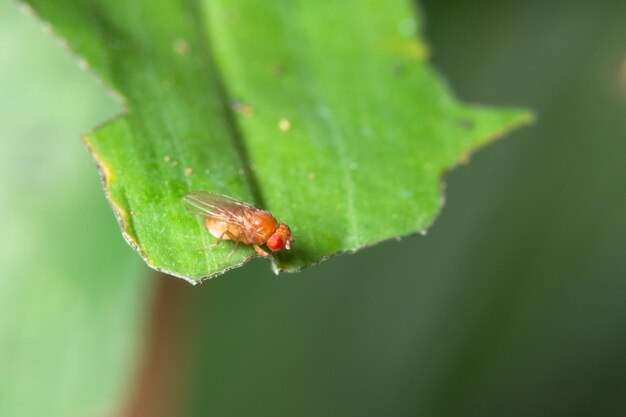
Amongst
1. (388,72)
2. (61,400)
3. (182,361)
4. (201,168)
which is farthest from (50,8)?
(182,361)

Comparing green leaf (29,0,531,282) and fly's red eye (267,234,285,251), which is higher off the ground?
green leaf (29,0,531,282)

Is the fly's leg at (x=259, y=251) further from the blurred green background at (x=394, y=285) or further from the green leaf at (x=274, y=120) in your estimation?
the blurred green background at (x=394, y=285)

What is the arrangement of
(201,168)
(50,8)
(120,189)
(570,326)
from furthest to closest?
(570,326)
(50,8)
(201,168)
(120,189)

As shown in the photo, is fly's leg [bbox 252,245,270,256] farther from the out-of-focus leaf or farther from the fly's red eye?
the out-of-focus leaf

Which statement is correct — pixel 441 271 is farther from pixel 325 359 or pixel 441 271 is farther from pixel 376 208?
pixel 376 208

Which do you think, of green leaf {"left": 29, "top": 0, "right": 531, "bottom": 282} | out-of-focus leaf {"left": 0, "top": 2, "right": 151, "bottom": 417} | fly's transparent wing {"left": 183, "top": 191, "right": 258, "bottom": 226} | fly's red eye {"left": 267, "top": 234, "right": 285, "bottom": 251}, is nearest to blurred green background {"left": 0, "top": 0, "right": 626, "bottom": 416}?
out-of-focus leaf {"left": 0, "top": 2, "right": 151, "bottom": 417}

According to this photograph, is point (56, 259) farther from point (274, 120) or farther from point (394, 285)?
point (394, 285)
